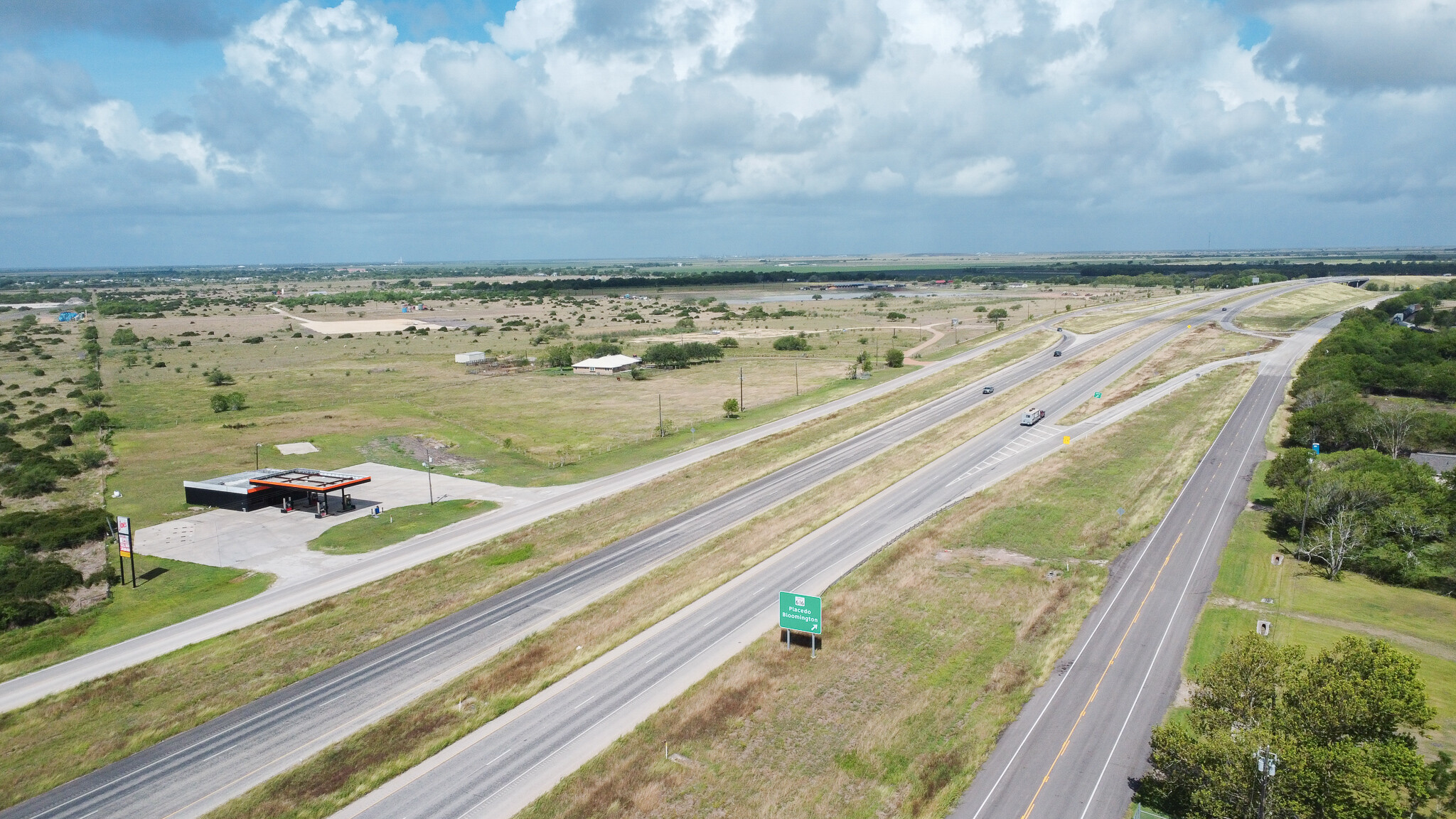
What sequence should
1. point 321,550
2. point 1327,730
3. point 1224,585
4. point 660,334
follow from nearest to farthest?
point 1327,730, point 1224,585, point 321,550, point 660,334

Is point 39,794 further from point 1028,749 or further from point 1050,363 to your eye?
point 1050,363

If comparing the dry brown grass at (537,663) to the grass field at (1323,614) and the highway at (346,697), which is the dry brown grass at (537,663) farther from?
the grass field at (1323,614)

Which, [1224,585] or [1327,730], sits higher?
[1327,730]

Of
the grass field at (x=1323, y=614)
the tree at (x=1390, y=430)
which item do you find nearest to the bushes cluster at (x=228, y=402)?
the grass field at (x=1323, y=614)

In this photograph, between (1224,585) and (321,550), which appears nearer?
(1224,585)

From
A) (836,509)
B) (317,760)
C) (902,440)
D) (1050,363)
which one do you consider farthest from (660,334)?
(317,760)

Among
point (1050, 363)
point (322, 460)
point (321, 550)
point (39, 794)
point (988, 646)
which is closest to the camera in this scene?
point (39, 794)

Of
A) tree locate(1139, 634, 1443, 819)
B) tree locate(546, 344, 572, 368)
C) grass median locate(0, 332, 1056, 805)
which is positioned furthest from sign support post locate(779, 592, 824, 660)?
tree locate(546, 344, 572, 368)

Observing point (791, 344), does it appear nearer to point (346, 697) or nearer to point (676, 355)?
point (676, 355)
